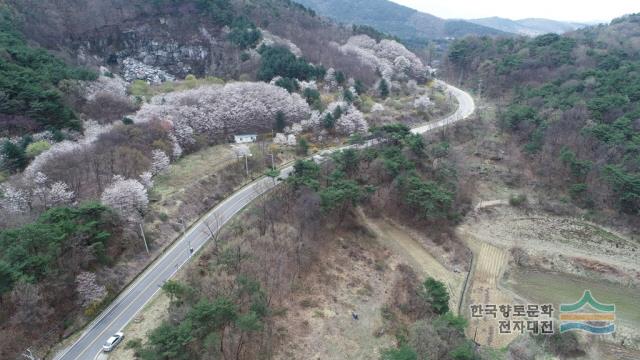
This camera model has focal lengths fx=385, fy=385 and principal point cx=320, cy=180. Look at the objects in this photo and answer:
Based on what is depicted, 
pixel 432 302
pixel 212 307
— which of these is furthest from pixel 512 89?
pixel 212 307

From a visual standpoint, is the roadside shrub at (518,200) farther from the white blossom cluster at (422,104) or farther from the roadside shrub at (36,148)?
the roadside shrub at (36,148)

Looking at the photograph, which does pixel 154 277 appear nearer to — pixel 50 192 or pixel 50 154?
pixel 50 192

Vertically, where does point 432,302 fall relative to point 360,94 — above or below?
below

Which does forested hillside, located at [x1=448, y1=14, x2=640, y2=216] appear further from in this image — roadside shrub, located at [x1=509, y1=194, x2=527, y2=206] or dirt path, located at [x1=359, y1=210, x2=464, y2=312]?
dirt path, located at [x1=359, y1=210, x2=464, y2=312]

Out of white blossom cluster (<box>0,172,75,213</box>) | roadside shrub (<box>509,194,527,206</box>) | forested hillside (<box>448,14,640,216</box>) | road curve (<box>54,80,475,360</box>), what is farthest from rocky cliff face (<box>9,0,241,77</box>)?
forested hillside (<box>448,14,640,216</box>)

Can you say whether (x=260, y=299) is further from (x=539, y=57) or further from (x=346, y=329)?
(x=539, y=57)

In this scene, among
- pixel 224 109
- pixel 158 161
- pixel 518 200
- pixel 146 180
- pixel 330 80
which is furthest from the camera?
pixel 330 80

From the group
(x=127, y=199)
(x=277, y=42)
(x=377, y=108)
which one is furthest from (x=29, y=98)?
(x=377, y=108)
